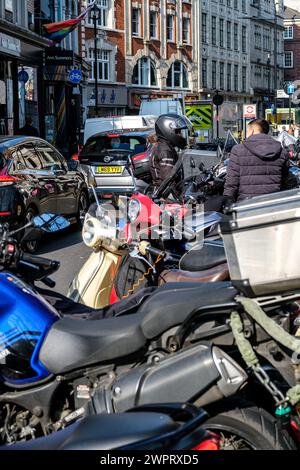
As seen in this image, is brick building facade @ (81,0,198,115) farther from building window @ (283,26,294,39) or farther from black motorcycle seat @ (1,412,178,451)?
black motorcycle seat @ (1,412,178,451)

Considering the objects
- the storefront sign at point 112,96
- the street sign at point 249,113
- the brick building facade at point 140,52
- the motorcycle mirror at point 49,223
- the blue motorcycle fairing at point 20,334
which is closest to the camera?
the blue motorcycle fairing at point 20,334

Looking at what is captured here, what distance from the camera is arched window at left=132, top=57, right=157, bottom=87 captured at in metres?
59.1

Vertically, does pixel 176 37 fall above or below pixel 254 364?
above

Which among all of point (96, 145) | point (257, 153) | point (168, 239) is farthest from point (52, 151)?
point (168, 239)

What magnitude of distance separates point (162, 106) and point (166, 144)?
A: 30717mm

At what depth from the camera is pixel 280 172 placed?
8.02 meters

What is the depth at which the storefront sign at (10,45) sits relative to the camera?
26089 mm

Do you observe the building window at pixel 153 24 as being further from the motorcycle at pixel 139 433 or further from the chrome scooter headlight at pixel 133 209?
the motorcycle at pixel 139 433

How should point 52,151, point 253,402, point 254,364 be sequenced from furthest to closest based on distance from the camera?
point 52,151
point 253,402
point 254,364

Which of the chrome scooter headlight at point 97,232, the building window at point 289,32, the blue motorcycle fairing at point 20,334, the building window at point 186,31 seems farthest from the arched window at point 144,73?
the blue motorcycle fairing at point 20,334

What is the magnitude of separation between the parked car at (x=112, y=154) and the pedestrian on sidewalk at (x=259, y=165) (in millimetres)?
7819
